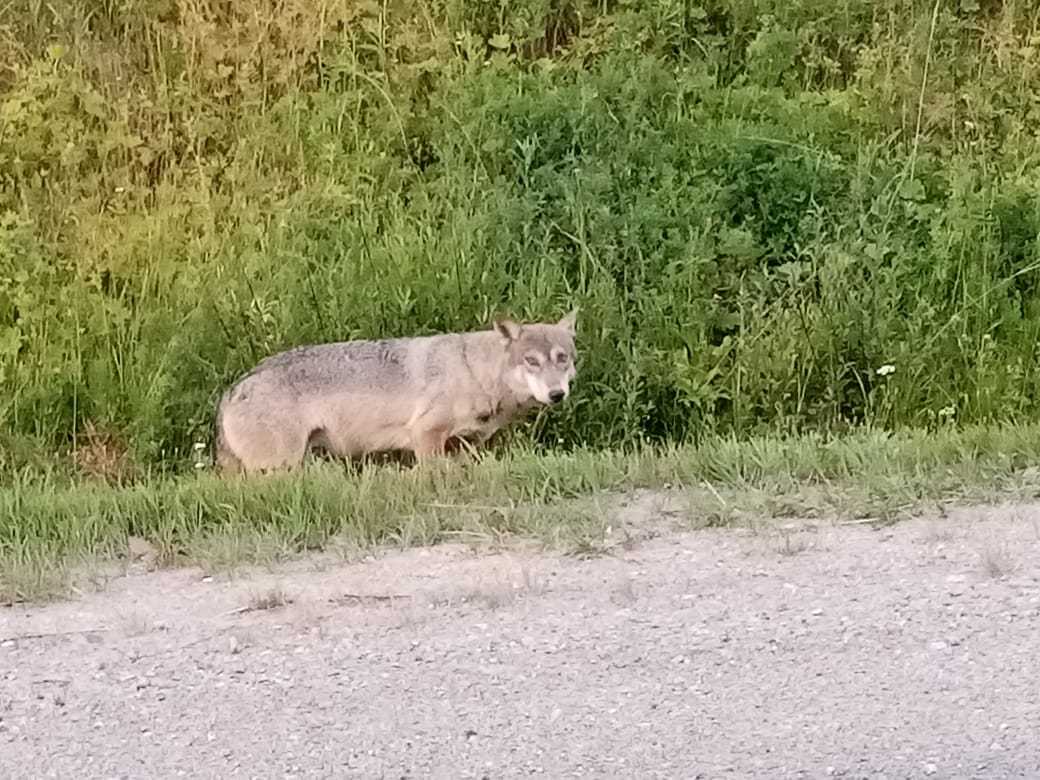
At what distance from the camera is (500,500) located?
6930 millimetres

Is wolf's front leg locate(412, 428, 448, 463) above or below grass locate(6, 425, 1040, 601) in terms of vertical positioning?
below

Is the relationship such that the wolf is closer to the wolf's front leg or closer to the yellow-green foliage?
the wolf's front leg

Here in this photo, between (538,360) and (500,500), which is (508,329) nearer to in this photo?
(538,360)

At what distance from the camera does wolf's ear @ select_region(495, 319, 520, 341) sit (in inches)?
350

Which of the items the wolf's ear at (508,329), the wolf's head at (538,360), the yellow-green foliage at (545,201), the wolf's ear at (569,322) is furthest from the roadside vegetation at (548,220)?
the wolf's ear at (508,329)

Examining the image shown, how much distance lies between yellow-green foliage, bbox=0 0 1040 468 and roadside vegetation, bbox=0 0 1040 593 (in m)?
0.03

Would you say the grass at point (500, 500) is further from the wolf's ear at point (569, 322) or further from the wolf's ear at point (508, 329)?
the wolf's ear at point (569, 322)

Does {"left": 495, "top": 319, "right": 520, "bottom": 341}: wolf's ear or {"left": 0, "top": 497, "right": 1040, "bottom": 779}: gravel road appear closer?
{"left": 0, "top": 497, "right": 1040, "bottom": 779}: gravel road

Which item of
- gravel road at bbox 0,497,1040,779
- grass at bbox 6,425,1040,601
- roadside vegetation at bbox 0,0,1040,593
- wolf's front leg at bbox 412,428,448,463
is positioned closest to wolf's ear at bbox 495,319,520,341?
wolf's front leg at bbox 412,428,448,463

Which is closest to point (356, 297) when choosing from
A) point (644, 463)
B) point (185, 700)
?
point (644, 463)

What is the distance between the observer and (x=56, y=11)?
12578 millimetres

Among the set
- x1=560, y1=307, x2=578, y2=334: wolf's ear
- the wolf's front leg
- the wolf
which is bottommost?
the wolf's front leg

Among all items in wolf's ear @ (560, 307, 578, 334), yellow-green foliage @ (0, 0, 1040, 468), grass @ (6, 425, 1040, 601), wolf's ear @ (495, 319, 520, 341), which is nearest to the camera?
grass @ (6, 425, 1040, 601)

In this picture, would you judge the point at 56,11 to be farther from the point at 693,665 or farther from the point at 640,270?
the point at 693,665
